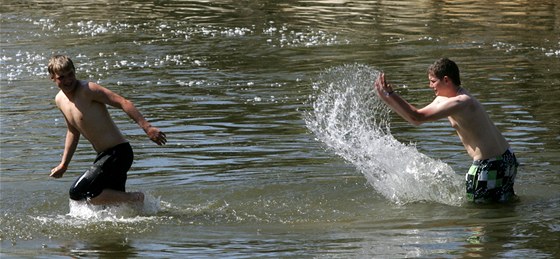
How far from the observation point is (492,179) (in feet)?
30.6

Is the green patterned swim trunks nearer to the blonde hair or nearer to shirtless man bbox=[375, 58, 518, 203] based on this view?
shirtless man bbox=[375, 58, 518, 203]

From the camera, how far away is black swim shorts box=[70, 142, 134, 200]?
9.16m

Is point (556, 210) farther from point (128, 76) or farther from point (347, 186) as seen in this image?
point (128, 76)

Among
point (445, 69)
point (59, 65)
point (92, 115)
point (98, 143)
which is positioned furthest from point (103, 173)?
point (445, 69)

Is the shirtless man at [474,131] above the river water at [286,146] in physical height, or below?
above

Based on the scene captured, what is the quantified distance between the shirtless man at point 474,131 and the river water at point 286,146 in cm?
23

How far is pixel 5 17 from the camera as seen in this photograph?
26.8 meters

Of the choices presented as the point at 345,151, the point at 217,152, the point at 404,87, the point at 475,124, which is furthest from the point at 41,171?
the point at 404,87

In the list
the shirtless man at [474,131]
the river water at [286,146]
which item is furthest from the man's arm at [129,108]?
the shirtless man at [474,131]

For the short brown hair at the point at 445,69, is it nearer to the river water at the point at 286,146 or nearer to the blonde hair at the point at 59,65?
the river water at the point at 286,146

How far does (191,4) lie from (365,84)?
60.8ft

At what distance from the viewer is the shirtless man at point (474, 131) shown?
913cm

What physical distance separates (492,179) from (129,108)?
2964 mm

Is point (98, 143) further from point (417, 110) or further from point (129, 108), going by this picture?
point (417, 110)
